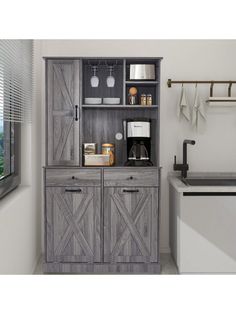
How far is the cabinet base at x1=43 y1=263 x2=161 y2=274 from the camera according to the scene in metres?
3.25

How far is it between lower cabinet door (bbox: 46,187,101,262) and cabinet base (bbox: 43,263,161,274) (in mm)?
40

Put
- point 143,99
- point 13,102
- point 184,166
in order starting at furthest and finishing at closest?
point 184,166, point 143,99, point 13,102

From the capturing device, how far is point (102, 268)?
3.26 m

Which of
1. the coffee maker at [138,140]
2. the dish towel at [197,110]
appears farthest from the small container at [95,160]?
the dish towel at [197,110]

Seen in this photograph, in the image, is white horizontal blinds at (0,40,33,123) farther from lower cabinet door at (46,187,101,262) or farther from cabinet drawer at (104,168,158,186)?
cabinet drawer at (104,168,158,186)

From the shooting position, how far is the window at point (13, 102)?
8.34 feet

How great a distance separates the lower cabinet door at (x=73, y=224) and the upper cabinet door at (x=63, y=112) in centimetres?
26

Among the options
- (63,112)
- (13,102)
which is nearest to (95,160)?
(63,112)

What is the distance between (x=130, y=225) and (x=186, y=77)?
4.68ft

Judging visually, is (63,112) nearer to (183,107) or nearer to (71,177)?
(71,177)
